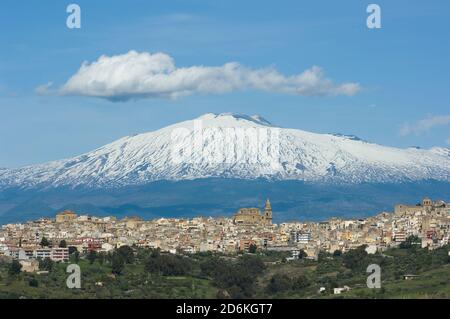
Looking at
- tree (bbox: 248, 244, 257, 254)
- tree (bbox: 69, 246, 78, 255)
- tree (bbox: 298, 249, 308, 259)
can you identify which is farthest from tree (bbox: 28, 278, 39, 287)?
tree (bbox: 248, 244, 257, 254)

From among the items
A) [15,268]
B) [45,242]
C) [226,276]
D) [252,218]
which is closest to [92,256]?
[15,268]

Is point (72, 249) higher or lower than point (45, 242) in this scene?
lower

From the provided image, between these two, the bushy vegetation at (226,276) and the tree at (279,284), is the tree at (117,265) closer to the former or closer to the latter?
the bushy vegetation at (226,276)

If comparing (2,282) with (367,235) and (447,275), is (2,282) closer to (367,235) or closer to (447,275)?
(447,275)

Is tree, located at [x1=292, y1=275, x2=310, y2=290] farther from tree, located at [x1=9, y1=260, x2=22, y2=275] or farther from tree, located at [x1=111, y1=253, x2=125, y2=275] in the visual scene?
tree, located at [x1=9, y1=260, x2=22, y2=275]

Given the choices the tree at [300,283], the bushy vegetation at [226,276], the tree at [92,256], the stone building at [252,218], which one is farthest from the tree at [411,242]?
the stone building at [252,218]

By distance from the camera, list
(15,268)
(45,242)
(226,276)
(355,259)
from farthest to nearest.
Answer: (45,242) < (355,259) < (226,276) < (15,268)

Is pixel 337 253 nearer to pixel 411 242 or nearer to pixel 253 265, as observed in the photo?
pixel 411 242
